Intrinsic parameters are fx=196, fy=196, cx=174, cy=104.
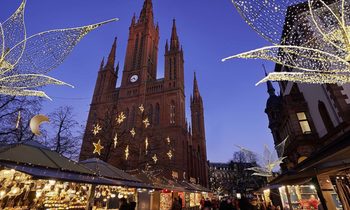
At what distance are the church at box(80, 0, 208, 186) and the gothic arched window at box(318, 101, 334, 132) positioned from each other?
16.3 metres

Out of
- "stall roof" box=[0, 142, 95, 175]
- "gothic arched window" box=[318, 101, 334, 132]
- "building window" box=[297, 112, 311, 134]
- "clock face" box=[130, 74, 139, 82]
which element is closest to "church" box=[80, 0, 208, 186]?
"clock face" box=[130, 74, 139, 82]

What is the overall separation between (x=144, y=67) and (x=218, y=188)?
226ft

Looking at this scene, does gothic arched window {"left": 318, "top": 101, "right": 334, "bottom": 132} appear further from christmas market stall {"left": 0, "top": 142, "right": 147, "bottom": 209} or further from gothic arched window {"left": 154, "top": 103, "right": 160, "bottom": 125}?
gothic arched window {"left": 154, "top": 103, "right": 160, "bottom": 125}

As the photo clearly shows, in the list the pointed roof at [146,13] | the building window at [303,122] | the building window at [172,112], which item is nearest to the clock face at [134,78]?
the building window at [172,112]

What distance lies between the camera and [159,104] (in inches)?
1506

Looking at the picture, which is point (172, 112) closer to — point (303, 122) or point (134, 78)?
point (134, 78)

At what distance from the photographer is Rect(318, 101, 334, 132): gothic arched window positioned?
40.6 feet

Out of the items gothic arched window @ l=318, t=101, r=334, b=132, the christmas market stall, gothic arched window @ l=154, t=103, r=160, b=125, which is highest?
gothic arched window @ l=154, t=103, r=160, b=125

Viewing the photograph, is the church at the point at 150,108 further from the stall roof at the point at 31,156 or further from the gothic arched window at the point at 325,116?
the gothic arched window at the point at 325,116

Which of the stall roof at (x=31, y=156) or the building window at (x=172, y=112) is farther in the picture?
the building window at (x=172, y=112)

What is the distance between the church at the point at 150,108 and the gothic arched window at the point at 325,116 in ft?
53.5

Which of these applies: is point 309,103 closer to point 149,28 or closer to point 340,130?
point 340,130

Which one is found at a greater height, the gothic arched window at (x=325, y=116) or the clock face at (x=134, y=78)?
the clock face at (x=134, y=78)

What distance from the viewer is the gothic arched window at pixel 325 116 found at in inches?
487
